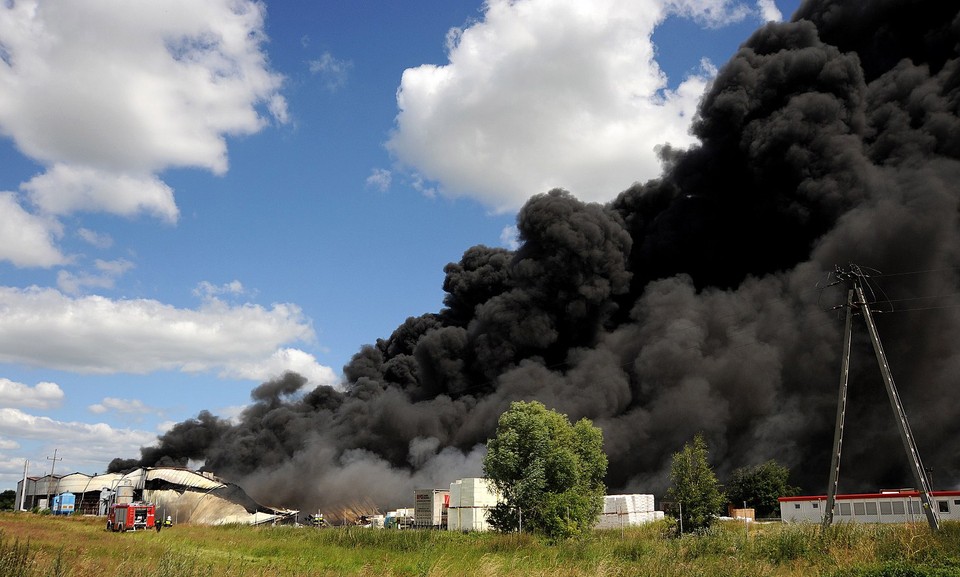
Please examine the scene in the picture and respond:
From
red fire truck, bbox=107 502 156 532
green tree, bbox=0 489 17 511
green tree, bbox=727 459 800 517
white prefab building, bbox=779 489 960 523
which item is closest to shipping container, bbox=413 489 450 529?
red fire truck, bbox=107 502 156 532

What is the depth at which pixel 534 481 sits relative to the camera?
3756cm

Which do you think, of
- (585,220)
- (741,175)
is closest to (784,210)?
(741,175)

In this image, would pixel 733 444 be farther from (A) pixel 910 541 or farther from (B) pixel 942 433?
(A) pixel 910 541

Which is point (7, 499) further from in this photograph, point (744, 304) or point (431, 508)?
point (744, 304)

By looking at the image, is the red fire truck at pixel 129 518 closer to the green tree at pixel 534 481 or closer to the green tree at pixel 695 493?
the green tree at pixel 534 481

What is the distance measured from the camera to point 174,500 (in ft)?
200

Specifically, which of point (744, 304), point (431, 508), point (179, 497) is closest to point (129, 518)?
point (179, 497)

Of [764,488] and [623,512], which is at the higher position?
[764,488]

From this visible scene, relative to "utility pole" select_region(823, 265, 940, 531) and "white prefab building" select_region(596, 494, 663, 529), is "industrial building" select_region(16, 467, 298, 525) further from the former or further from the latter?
"utility pole" select_region(823, 265, 940, 531)

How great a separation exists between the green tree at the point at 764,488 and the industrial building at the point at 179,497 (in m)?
37.5

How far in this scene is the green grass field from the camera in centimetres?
1477

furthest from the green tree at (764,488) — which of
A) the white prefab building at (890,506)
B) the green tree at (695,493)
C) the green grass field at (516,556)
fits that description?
the green grass field at (516,556)

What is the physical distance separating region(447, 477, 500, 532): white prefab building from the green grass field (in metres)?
18.0

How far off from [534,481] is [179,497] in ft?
122
